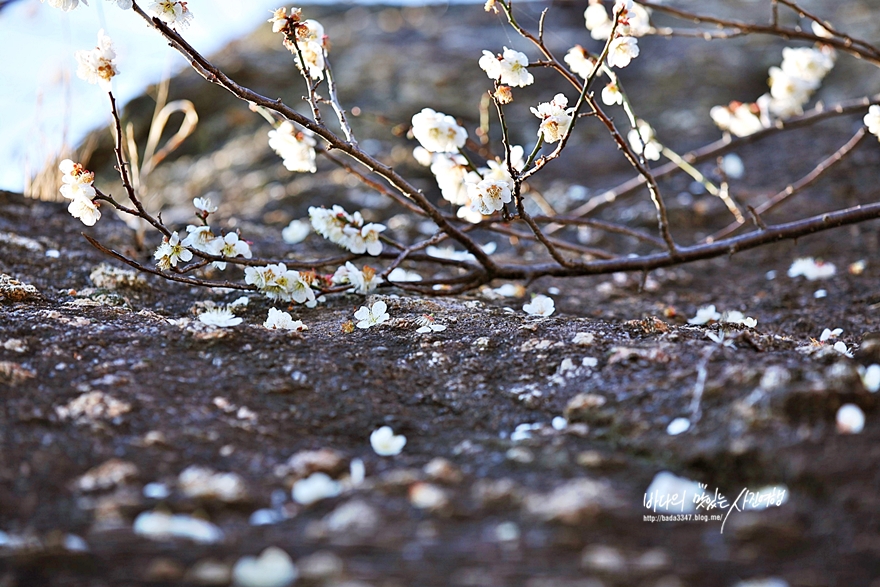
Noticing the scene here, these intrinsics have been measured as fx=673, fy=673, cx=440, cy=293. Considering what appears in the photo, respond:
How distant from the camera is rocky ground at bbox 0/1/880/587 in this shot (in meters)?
0.87

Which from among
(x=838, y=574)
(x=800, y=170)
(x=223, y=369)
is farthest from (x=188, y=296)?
(x=800, y=170)

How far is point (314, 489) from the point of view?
102 cm

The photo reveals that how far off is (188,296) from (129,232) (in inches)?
27.1

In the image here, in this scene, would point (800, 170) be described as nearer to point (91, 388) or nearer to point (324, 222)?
point (324, 222)

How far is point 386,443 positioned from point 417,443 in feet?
0.19

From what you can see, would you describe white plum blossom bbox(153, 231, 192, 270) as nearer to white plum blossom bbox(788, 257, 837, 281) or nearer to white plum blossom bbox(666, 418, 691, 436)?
white plum blossom bbox(666, 418, 691, 436)

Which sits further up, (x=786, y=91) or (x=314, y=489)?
(x=786, y=91)

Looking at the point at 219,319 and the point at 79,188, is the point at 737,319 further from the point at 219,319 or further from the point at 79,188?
the point at 79,188

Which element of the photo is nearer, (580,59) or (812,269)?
(580,59)

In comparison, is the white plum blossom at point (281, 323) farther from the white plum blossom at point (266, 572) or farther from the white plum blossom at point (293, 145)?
the white plum blossom at point (266, 572)

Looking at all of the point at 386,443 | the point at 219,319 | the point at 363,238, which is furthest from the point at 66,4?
the point at 386,443

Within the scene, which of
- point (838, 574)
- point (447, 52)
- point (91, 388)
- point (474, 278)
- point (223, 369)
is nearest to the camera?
point (838, 574)

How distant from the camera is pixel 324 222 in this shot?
6.06 ft

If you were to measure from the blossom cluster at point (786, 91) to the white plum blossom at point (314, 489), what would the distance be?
2.11 meters
